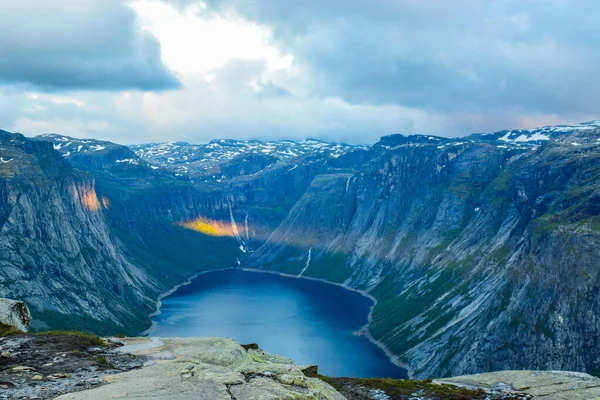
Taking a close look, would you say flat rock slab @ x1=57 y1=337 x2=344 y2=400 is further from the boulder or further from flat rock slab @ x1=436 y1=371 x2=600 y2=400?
flat rock slab @ x1=436 y1=371 x2=600 y2=400

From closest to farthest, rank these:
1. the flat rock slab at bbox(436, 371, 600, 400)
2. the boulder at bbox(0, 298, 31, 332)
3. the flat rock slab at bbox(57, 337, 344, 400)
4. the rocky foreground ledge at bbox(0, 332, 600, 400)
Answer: the flat rock slab at bbox(57, 337, 344, 400) < the rocky foreground ledge at bbox(0, 332, 600, 400) < the flat rock slab at bbox(436, 371, 600, 400) < the boulder at bbox(0, 298, 31, 332)

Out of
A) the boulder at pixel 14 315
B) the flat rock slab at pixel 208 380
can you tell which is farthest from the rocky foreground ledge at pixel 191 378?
the boulder at pixel 14 315


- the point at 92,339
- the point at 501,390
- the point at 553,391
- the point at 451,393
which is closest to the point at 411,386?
the point at 451,393

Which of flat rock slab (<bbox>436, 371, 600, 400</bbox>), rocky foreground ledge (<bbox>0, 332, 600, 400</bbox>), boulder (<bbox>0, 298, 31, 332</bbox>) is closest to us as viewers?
rocky foreground ledge (<bbox>0, 332, 600, 400</bbox>)

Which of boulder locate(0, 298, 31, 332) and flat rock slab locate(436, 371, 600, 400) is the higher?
boulder locate(0, 298, 31, 332)

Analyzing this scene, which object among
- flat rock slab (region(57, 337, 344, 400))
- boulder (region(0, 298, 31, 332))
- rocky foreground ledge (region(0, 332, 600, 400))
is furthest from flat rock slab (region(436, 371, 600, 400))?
boulder (region(0, 298, 31, 332))

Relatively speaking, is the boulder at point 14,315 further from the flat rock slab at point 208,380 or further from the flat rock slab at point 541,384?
the flat rock slab at point 541,384

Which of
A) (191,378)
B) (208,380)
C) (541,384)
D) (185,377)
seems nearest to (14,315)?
(185,377)

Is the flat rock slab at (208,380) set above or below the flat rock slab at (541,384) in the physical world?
above
